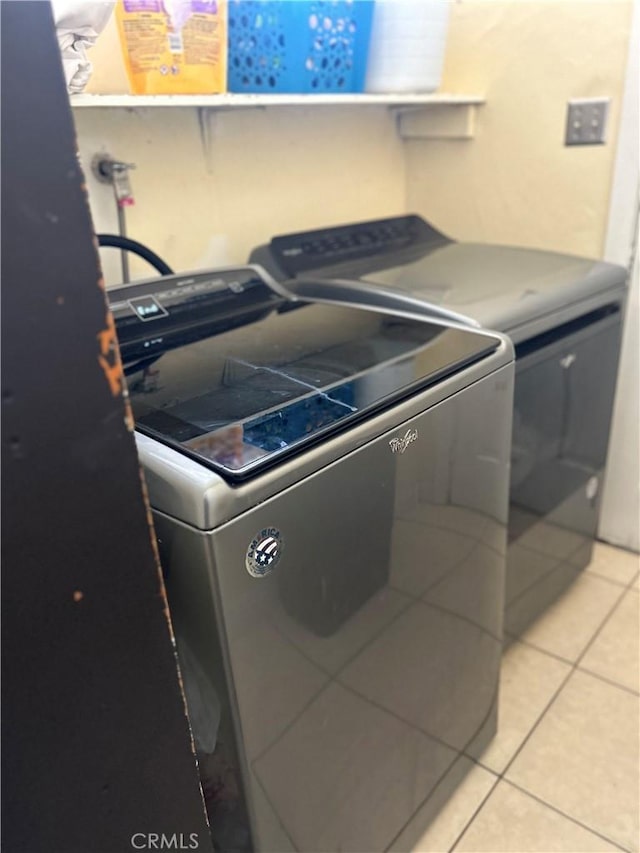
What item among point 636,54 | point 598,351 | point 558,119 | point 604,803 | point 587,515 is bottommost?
point 604,803

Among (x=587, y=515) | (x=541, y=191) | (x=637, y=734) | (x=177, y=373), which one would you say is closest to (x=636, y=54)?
(x=541, y=191)

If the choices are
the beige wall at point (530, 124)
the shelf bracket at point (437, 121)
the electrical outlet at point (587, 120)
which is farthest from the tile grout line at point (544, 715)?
the shelf bracket at point (437, 121)

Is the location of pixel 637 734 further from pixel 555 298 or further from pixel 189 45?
pixel 189 45

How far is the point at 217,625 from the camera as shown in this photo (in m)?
0.74

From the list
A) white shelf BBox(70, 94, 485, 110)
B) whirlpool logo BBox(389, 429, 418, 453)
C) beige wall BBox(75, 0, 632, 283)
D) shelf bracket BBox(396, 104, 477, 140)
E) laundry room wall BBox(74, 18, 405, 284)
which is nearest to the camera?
whirlpool logo BBox(389, 429, 418, 453)

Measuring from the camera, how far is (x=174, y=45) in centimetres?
115

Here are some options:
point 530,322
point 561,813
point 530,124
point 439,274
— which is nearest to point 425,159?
point 530,124


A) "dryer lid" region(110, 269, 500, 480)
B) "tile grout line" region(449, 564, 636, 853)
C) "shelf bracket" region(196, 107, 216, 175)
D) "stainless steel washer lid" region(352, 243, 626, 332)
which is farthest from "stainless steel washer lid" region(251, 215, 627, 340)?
"tile grout line" region(449, 564, 636, 853)

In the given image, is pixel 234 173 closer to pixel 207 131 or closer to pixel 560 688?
pixel 207 131

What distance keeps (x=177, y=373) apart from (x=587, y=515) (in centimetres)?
130

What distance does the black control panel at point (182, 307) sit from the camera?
1112 mm

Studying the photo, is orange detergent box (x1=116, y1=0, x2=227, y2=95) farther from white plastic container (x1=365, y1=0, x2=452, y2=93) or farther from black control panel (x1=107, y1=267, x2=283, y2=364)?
white plastic container (x1=365, y1=0, x2=452, y2=93)

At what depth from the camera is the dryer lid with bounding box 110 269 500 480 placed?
2.60 ft

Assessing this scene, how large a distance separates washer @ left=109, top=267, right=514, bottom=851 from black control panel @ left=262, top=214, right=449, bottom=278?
0.22 m
